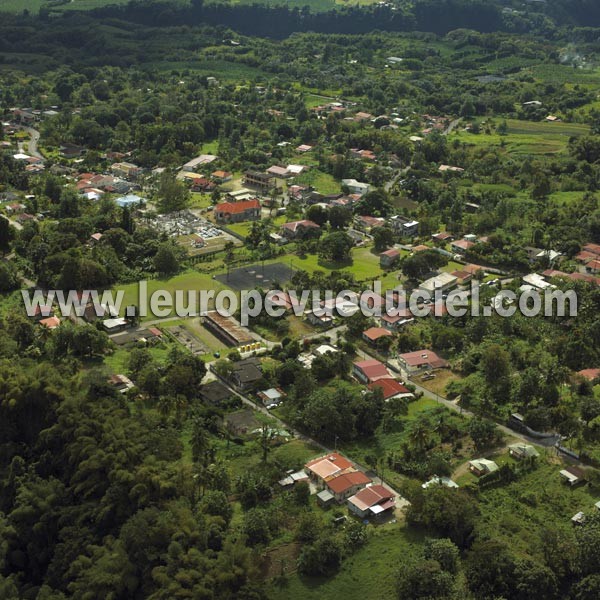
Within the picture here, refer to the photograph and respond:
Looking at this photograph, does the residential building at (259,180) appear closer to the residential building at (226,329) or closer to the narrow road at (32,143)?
the narrow road at (32,143)

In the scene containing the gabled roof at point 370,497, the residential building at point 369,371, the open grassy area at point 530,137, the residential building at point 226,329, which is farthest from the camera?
the open grassy area at point 530,137

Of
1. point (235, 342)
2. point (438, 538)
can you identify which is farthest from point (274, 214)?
point (438, 538)

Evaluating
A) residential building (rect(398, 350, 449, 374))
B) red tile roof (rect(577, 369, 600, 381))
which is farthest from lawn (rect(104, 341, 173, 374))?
red tile roof (rect(577, 369, 600, 381))

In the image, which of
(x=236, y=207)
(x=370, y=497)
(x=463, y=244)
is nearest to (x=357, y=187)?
(x=236, y=207)

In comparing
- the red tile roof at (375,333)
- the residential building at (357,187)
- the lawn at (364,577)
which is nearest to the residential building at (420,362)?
the red tile roof at (375,333)

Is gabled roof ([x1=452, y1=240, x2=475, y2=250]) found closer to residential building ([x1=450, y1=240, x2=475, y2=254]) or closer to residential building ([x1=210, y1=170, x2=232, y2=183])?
residential building ([x1=450, y1=240, x2=475, y2=254])

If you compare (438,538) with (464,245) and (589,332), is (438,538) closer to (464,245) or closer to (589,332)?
(589,332)

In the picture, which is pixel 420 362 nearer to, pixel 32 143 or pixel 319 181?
pixel 319 181
